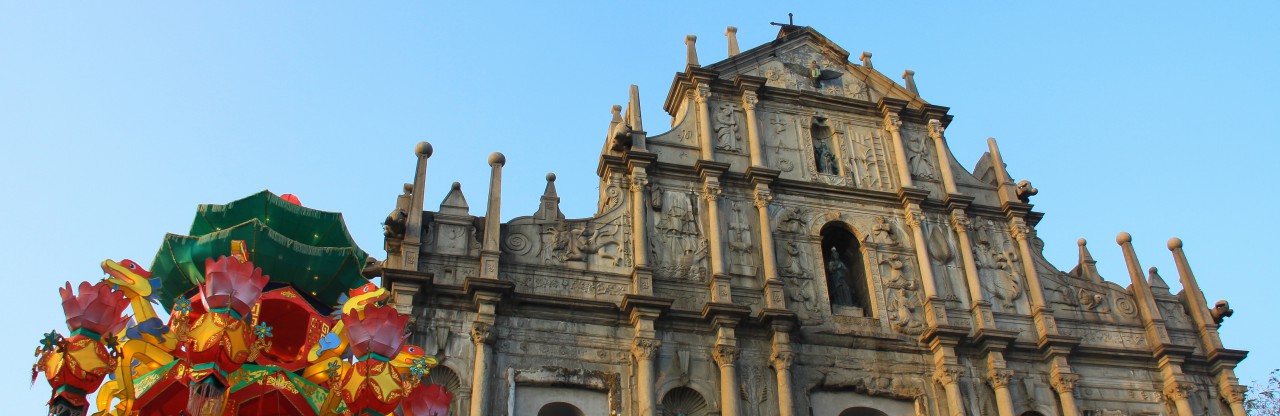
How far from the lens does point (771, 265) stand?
16500 millimetres

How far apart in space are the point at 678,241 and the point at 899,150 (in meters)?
4.61

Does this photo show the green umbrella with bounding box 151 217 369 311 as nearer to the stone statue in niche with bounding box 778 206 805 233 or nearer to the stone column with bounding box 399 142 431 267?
the stone column with bounding box 399 142 431 267

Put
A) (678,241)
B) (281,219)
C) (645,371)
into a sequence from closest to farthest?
1. (645,371)
2. (281,219)
3. (678,241)

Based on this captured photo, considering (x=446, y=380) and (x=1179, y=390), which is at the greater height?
(x=1179, y=390)

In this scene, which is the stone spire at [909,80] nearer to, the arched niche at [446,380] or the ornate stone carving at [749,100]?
the ornate stone carving at [749,100]

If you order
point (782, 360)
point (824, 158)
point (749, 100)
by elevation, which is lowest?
point (782, 360)

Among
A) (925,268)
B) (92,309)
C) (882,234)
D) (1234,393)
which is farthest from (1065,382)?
(92,309)

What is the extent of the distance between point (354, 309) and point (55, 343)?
3.33m

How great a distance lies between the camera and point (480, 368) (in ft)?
46.9

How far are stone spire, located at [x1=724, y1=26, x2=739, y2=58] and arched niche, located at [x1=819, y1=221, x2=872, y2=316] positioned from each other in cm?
377

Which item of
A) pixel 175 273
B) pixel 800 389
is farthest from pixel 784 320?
pixel 175 273

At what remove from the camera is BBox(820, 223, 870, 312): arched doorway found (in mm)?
17297

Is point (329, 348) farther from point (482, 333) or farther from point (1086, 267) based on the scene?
point (1086, 267)

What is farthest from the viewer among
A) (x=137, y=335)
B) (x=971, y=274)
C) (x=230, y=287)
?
(x=971, y=274)
